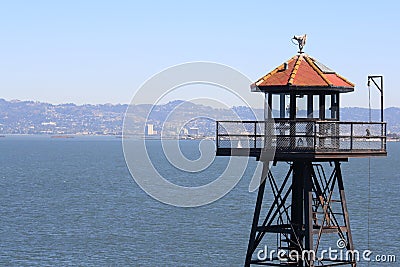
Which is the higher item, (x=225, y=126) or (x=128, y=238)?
(x=225, y=126)

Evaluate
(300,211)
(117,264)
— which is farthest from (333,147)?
(117,264)

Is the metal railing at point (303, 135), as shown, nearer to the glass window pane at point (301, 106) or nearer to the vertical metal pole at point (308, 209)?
the glass window pane at point (301, 106)

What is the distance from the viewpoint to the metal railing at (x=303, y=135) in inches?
1224

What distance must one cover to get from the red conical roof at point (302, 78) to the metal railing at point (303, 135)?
3.92 ft

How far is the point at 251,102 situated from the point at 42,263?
2897 centimetres

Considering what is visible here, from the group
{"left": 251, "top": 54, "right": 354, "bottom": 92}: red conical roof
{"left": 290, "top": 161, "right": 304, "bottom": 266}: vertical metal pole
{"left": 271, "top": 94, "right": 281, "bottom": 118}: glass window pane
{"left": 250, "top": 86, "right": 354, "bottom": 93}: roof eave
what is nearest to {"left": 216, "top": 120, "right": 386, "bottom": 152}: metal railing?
{"left": 271, "top": 94, "right": 281, "bottom": 118}: glass window pane

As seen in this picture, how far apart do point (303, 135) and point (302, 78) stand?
1950 millimetres

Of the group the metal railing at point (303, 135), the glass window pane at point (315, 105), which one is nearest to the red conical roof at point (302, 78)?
the glass window pane at point (315, 105)

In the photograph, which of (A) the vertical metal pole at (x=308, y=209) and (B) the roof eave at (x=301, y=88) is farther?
(A) the vertical metal pole at (x=308, y=209)

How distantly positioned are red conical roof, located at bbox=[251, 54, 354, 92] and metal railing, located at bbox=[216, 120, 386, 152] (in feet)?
3.92

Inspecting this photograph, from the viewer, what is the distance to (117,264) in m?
57.3

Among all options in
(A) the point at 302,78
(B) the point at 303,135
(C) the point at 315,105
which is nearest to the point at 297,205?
(B) the point at 303,135

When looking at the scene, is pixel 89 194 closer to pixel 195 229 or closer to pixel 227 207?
pixel 227 207

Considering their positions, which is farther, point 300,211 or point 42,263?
point 42,263
